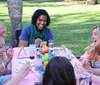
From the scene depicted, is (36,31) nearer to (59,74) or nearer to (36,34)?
(36,34)

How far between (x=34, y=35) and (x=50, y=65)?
2.82m

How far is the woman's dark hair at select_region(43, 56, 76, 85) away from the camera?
2119 millimetres

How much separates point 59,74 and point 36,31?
290cm

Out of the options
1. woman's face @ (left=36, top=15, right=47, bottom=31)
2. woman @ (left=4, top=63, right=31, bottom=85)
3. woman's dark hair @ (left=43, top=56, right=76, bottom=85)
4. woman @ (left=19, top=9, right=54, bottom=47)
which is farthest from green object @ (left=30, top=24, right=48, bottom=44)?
woman's dark hair @ (left=43, top=56, right=76, bottom=85)

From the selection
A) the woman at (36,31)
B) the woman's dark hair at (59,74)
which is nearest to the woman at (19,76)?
the woman's dark hair at (59,74)

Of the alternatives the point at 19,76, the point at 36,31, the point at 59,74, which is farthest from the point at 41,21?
the point at 59,74

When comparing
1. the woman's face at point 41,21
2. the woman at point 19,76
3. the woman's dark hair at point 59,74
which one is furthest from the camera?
the woman's face at point 41,21

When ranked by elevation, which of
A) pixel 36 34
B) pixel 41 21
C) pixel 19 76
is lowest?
pixel 19 76

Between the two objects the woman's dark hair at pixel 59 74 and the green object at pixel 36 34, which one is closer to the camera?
the woman's dark hair at pixel 59 74

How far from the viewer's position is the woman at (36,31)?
4914 millimetres

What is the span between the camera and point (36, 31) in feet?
16.3

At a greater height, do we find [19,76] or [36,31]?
[36,31]

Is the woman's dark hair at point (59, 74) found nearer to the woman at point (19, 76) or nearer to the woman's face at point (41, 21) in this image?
the woman at point (19, 76)

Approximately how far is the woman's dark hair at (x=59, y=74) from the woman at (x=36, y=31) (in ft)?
9.03
